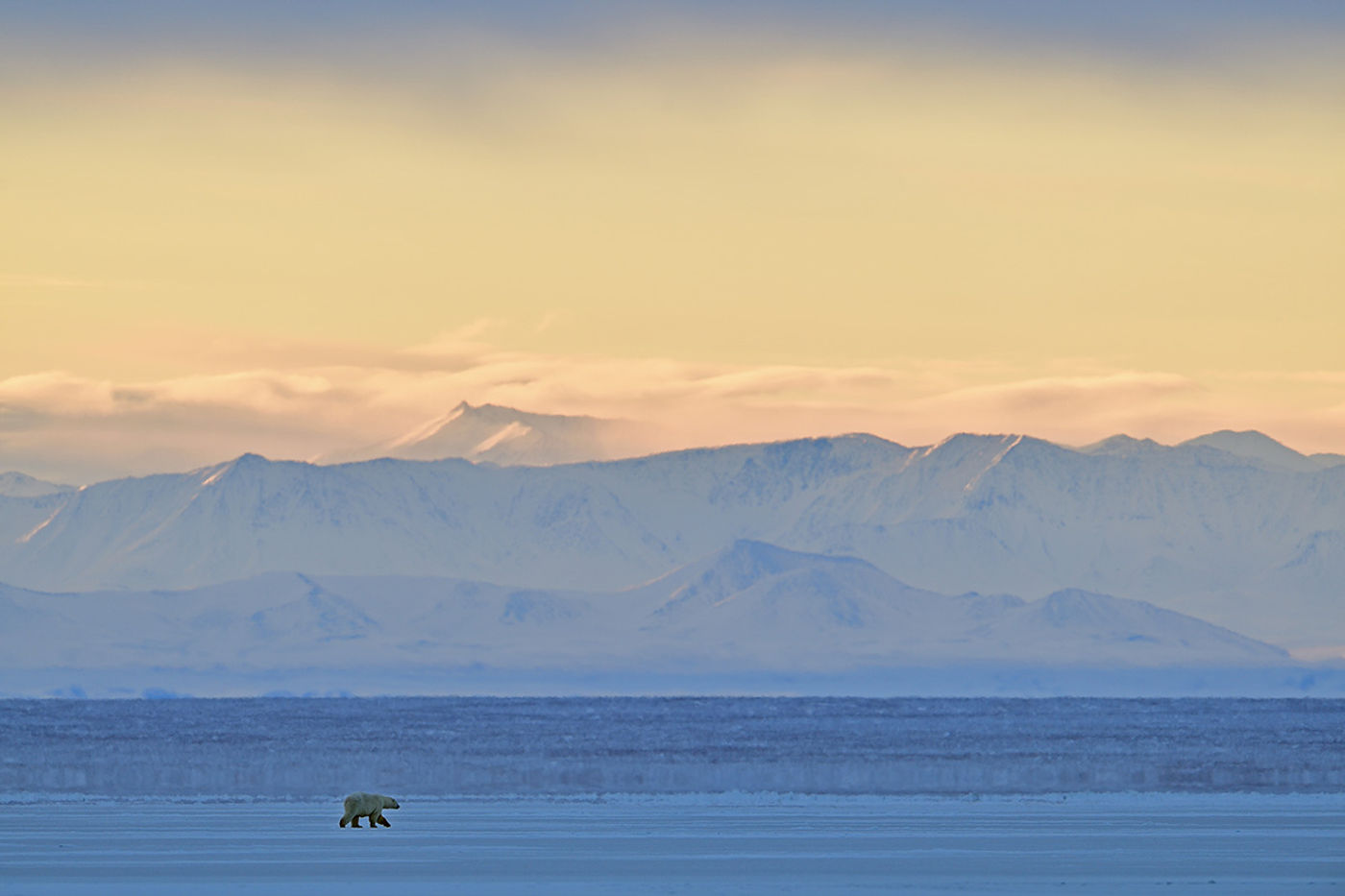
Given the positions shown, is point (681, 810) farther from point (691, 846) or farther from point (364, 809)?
point (691, 846)

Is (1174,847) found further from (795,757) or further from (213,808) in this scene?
(795,757)

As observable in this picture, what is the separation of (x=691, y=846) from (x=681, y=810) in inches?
420

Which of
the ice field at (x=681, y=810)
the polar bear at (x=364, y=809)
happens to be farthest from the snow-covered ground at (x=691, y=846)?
the polar bear at (x=364, y=809)

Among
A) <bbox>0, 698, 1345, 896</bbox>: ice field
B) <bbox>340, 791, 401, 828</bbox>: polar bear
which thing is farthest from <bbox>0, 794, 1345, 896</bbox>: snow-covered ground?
<bbox>340, 791, 401, 828</bbox>: polar bear

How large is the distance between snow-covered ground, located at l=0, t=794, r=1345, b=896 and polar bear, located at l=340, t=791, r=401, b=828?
1.91 feet

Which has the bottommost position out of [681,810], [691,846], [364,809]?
[691,846]

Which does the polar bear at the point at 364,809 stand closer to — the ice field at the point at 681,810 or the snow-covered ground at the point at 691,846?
the snow-covered ground at the point at 691,846

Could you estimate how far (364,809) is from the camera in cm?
5028

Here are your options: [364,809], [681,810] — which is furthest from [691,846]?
[681,810]

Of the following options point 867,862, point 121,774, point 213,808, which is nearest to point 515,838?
point 867,862

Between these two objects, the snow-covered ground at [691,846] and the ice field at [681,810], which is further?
the ice field at [681,810]

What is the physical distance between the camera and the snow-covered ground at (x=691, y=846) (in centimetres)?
3900

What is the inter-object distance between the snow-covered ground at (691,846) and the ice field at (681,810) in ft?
0.40

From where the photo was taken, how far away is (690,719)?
125 m
